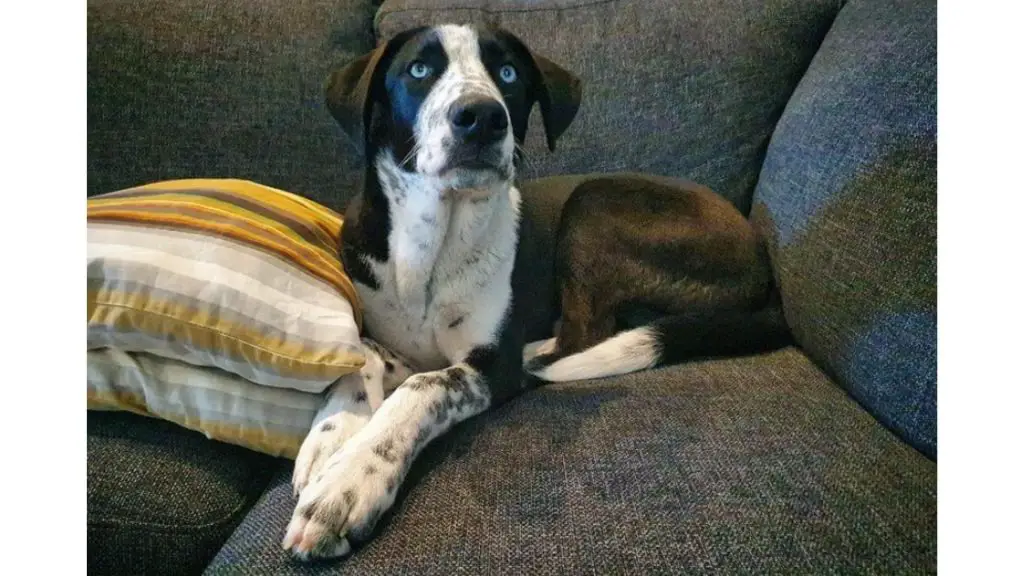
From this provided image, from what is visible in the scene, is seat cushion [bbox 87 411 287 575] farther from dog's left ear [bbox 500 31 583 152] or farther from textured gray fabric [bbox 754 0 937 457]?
textured gray fabric [bbox 754 0 937 457]

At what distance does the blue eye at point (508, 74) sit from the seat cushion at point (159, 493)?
35.2 inches

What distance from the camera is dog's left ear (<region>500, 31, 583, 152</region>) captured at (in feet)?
5.08

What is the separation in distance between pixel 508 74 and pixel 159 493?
103 cm

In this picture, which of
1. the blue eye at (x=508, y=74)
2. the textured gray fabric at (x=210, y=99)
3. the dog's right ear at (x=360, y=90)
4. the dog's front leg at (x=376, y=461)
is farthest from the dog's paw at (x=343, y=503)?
the textured gray fabric at (x=210, y=99)

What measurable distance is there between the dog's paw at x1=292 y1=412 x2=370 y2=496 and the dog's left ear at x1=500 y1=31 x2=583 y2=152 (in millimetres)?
782

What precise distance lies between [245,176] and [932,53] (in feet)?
5.42

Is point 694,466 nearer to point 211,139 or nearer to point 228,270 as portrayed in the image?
point 228,270

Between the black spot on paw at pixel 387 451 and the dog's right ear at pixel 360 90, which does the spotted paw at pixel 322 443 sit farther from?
the dog's right ear at pixel 360 90

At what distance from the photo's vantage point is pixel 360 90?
141 centimetres

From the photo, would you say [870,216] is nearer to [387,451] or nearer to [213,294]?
[387,451]

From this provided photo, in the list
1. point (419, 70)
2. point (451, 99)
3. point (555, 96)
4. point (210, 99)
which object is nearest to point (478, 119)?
point (451, 99)

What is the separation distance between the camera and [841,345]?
1.26m

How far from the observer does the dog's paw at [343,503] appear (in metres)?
0.87

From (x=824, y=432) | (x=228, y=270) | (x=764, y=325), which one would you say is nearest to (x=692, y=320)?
(x=764, y=325)
